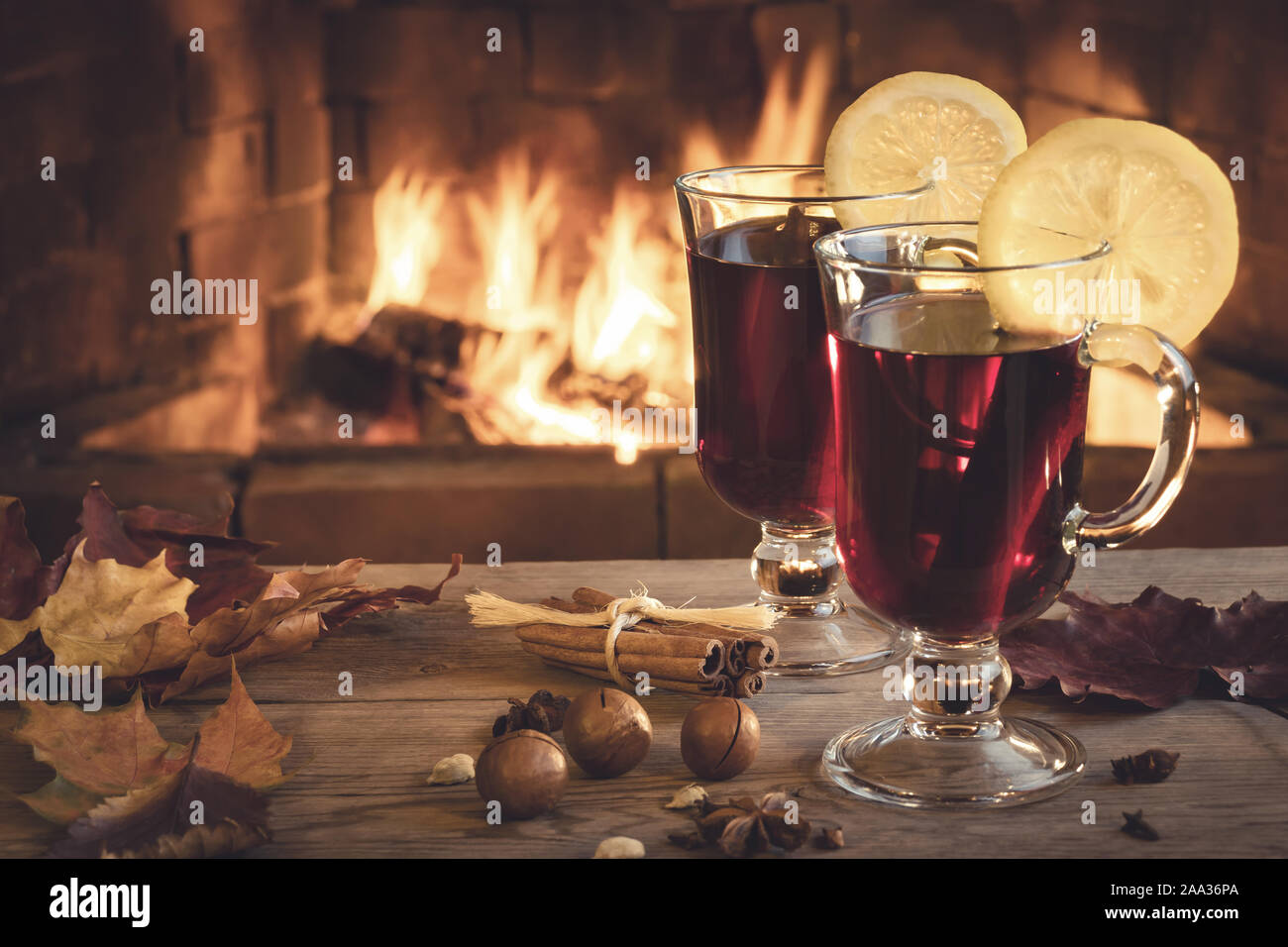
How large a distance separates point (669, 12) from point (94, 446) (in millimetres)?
1349

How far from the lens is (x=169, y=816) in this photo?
91 cm

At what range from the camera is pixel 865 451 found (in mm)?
1011

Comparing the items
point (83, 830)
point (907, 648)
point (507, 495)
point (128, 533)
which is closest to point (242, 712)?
point (83, 830)

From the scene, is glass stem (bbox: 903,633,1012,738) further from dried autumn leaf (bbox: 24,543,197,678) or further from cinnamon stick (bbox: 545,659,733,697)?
dried autumn leaf (bbox: 24,543,197,678)

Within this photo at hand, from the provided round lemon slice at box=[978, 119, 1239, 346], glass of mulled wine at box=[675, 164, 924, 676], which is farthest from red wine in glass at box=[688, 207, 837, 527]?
round lemon slice at box=[978, 119, 1239, 346]

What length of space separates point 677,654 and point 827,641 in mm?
182

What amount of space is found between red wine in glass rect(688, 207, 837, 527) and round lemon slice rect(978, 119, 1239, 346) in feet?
0.85

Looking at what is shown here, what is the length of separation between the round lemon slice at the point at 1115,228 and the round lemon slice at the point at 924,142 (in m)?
0.21

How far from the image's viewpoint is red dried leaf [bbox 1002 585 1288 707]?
1.11m

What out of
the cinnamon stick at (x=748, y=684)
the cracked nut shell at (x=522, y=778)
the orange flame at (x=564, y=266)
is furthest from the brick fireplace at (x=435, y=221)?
the cracked nut shell at (x=522, y=778)

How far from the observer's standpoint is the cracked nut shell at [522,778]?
0.93 metres
